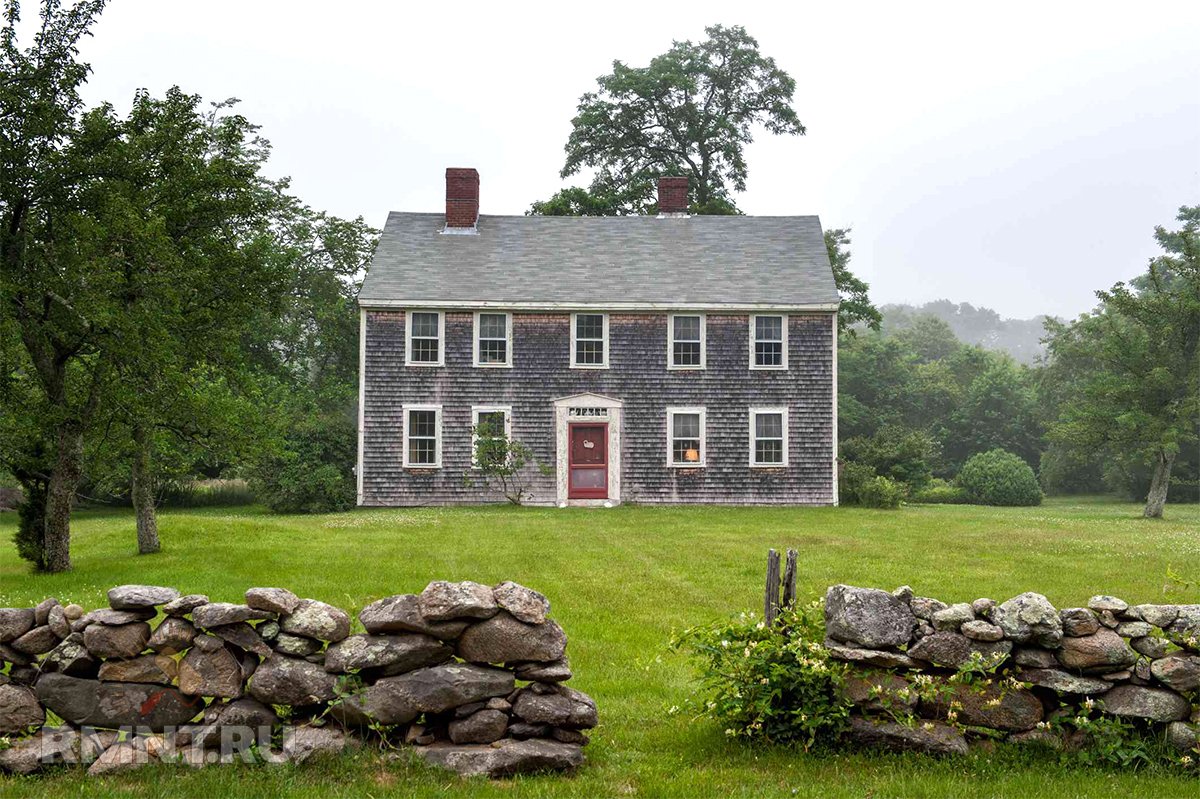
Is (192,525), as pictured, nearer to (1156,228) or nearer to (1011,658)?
(1011,658)

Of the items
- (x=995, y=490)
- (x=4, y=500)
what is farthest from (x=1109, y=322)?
(x=4, y=500)

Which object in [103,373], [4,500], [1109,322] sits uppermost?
[1109,322]

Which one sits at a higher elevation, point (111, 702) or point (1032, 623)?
point (1032, 623)

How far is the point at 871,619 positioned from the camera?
658cm

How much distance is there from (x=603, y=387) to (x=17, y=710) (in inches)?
912

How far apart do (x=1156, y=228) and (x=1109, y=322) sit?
30.0m

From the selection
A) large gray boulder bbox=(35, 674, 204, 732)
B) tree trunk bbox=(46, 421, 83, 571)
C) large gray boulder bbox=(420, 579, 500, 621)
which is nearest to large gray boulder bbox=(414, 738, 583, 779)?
large gray boulder bbox=(420, 579, 500, 621)

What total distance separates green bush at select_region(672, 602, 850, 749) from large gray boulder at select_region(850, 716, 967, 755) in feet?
0.51

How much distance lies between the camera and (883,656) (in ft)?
21.2

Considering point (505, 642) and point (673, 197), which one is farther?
point (673, 197)

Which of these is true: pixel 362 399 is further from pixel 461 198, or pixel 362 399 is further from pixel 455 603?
pixel 455 603

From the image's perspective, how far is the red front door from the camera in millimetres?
28719

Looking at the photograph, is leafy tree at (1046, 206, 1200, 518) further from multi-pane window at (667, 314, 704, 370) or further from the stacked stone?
the stacked stone

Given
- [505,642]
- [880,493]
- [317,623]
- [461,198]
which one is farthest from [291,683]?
[461,198]
